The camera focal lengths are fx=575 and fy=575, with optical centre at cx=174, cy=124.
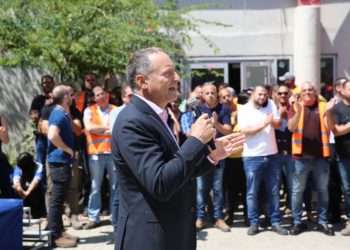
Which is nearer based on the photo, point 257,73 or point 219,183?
point 219,183

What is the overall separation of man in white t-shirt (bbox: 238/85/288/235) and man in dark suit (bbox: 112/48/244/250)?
16.4 feet

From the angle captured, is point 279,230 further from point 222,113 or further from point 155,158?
point 155,158

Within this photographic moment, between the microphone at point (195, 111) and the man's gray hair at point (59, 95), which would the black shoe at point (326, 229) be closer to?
the man's gray hair at point (59, 95)

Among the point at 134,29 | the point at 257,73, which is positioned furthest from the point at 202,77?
the point at 134,29

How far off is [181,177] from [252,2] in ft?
36.8

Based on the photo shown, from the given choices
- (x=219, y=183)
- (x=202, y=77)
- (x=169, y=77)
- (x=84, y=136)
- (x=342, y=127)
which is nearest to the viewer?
(x=169, y=77)

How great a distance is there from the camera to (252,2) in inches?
522

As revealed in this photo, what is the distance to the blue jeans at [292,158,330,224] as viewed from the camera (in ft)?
25.6

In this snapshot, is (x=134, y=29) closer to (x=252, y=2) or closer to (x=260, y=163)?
(x=260, y=163)

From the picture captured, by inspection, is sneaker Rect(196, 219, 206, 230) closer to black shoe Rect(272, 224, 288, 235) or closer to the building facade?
black shoe Rect(272, 224, 288, 235)

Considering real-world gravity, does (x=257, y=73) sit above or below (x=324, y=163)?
above

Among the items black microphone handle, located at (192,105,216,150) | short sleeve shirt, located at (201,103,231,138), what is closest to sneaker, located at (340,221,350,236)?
short sleeve shirt, located at (201,103,231,138)

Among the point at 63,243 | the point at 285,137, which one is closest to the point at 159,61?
the point at 63,243

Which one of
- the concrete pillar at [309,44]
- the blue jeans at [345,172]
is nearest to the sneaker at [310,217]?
the blue jeans at [345,172]
